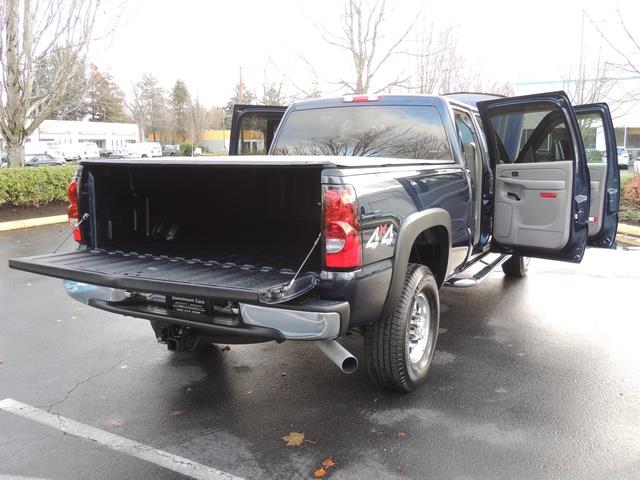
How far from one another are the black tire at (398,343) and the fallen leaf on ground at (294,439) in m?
0.68

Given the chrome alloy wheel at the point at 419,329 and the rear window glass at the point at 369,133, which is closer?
the chrome alloy wheel at the point at 419,329

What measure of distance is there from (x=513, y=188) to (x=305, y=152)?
6.71 ft

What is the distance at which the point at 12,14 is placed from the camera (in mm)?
12500

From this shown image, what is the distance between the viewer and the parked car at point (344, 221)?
3018 millimetres

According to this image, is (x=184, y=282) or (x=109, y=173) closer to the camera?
(x=184, y=282)

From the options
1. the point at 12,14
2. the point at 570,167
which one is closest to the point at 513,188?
the point at 570,167

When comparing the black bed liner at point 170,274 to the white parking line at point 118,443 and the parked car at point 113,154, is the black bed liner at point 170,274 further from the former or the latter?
the parked car at point 113,154

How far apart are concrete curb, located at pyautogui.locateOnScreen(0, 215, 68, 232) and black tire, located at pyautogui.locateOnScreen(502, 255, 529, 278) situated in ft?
31.4

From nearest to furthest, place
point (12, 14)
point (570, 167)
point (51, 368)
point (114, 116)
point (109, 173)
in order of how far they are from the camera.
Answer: point (109, 173)
point (51, 368)
point (570, 167)
point (12, 14)
point (114, 116)

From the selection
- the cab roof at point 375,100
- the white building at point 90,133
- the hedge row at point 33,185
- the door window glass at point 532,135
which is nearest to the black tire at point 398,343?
the cab roof at point 375,100

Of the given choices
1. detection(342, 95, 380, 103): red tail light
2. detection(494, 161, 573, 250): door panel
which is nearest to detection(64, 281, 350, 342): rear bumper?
detection(342, 95, 380, 103): red tail light

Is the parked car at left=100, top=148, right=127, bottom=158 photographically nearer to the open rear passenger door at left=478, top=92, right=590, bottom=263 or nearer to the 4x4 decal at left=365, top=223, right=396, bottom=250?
the open rear passenger door at left=478, top=92, right=590, bottom=263

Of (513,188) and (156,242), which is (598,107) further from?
(156,242)

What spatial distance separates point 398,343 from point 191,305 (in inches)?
52.3
